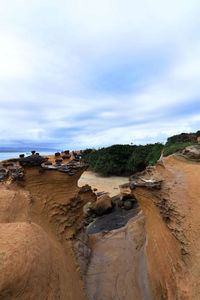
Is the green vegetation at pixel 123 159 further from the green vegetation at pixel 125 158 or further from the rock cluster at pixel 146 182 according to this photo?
the rock cluster at pixel 146 182

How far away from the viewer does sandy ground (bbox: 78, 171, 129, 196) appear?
16.4 m

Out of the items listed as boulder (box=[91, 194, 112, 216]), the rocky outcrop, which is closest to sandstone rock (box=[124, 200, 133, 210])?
boulder (box=[91, 194, 112, 216])

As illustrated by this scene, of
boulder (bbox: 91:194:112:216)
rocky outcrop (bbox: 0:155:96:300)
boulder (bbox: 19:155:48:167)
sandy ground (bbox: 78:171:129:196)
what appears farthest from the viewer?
sandy ground (bbox: 78:171:129:196)

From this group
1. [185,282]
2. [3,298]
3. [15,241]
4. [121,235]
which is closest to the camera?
[3,298]

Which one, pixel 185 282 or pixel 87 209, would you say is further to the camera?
pixel 87 209

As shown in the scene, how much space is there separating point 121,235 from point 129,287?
2.53 metres

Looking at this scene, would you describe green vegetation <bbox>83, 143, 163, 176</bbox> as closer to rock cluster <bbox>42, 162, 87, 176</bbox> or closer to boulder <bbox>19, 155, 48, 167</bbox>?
rock cluster <bbox>42, 162, 87, 176</bbox>

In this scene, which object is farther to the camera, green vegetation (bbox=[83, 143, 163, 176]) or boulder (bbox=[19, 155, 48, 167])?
green vegetation (bbox=[83, 143, 163, 176])

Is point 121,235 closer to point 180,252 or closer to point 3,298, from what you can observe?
point 180,252

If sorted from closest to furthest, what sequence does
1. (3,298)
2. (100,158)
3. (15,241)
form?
(3,298) < (15,241) < (100,158)

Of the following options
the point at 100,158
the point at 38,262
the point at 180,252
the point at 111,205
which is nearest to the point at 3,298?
the point at 38,262

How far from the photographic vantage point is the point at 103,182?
63.0 feet

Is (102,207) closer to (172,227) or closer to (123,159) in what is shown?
(172,227)

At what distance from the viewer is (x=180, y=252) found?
124 inches
